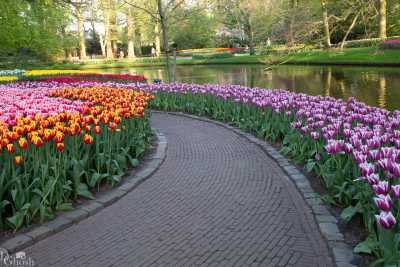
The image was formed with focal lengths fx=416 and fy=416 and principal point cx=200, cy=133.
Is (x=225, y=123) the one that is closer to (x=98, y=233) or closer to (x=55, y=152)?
(x=55, y=152)

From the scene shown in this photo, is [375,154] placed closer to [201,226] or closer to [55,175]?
[201,226]

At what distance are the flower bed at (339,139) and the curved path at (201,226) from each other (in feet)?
1.66

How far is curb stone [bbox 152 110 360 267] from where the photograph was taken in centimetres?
386

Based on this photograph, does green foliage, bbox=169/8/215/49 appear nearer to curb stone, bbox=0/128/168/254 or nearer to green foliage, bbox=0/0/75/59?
green foliage, bbox=0/0/75/59

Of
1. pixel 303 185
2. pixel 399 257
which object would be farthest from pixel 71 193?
pixel 399 257

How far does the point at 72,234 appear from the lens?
182 inches

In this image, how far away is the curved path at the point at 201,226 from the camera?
406 cm

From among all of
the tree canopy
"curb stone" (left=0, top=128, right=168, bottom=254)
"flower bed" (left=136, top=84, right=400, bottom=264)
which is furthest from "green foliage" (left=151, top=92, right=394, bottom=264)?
"curb stone" (left=0, top=128, right=168, bottom=254)

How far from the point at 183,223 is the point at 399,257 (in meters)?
2.36

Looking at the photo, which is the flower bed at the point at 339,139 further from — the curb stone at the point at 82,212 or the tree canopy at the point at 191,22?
the curb stone at the point at 82,212

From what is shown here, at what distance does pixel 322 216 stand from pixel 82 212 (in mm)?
2883

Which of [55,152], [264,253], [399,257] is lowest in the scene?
[264,253]

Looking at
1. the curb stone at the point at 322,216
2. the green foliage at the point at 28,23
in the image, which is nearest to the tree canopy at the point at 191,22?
the green foliage at the point at 28,23

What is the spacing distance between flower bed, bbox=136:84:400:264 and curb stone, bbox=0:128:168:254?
2535 millimetres
